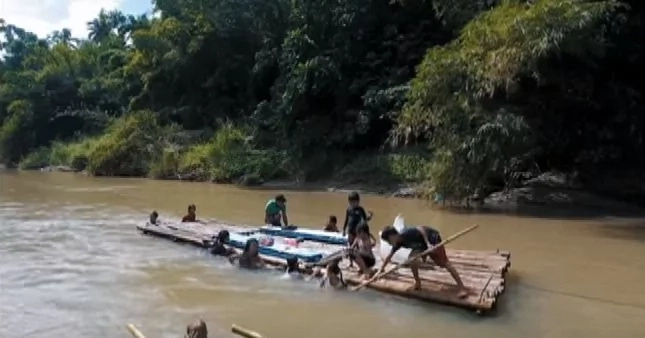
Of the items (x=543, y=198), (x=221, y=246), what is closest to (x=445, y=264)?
(x=221, y=246)

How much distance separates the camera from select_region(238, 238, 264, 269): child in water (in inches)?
381

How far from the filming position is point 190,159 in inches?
1016

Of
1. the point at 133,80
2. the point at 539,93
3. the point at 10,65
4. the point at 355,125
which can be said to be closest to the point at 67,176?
the point at 133,80

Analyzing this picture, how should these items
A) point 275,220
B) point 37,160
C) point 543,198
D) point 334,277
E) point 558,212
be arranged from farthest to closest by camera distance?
1. point 37,160
2. point 543,198
3. point 558,212
4. point 275,220
5. point 334,277

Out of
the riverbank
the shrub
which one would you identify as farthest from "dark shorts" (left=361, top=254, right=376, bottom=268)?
the shrub

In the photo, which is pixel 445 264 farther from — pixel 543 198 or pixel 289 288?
pixel 543 198

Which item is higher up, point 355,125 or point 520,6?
point 520,6

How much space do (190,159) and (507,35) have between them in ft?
48.1

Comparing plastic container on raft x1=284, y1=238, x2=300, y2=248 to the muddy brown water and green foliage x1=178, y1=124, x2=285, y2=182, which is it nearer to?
the muddy brown water

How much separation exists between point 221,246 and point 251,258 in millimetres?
1024

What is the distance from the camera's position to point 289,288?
28.3ft

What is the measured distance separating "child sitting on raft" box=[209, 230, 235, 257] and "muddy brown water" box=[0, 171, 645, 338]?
163 mm

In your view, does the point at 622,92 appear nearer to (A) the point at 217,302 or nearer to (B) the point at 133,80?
(A) the point at 217,302

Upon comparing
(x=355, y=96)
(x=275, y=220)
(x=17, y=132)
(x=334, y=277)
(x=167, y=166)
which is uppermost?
(x=355, y=96)
